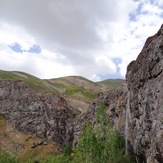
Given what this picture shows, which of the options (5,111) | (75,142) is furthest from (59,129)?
(5,111)

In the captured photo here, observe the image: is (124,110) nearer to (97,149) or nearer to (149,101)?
Result: (97,149)

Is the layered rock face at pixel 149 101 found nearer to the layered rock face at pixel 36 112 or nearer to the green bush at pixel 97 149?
the green bush at pixel 97 149

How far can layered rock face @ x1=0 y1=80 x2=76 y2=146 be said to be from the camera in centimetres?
13212

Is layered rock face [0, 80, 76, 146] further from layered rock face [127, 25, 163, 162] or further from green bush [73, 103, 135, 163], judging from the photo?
layered rock face [127, 25, 163, 162]

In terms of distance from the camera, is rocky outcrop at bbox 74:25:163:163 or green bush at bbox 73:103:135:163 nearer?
rocky outcrop at bbox 74:25:163:163

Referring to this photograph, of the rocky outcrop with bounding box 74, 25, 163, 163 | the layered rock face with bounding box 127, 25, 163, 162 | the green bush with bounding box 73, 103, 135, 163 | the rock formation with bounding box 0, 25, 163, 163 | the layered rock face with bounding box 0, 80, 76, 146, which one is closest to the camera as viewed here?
the layered rock face with bounding box 127, 25, 163, 162

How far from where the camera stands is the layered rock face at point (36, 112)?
433ft

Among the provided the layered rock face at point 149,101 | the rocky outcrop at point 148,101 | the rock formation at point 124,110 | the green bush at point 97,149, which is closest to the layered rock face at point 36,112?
the rock formation at point 124,110

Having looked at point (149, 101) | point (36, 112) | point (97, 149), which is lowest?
point (97, 149)

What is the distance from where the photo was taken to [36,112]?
5453 inches

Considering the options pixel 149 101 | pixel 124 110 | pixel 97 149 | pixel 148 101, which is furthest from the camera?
pixel 124 110

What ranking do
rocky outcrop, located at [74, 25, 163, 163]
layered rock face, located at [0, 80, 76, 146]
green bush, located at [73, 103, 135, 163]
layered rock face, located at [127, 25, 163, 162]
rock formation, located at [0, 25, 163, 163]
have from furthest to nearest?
layered rock face, located at [0, 80, 76, 146]
green bush, located at [73, 103, 135, 163]
rock formation, located at [0, 25, 163, 163]
rocky outcrop, located at [74, 25, 163, 163]
layered rock face, located at [127, 25, 163, 162]

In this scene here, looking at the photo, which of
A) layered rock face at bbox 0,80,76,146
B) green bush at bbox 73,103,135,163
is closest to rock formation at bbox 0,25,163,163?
layered rock face at bbox 0,80,76,146

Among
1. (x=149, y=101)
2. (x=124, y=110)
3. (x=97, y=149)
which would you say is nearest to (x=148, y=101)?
(x=149, y=101)
